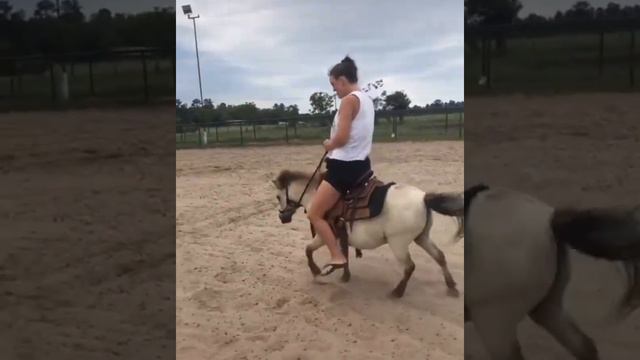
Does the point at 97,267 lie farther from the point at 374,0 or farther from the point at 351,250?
the point at 374,0

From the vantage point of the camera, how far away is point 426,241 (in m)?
2.55

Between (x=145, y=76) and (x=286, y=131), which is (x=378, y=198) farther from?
(x=145, y=76)

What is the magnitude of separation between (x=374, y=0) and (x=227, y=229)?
1.18 meters

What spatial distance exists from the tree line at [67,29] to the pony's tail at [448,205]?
1497mm

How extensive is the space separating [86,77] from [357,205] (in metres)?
1.64

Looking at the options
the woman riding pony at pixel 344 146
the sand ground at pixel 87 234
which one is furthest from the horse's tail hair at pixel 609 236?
the sand ground at pixel 87 234

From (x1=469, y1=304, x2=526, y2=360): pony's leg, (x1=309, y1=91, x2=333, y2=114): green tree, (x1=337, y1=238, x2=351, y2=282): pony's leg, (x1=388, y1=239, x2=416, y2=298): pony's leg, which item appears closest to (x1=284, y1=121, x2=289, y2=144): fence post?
(x1=309, y1=91, x2=333, y2=114): green tree

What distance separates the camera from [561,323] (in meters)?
2.41

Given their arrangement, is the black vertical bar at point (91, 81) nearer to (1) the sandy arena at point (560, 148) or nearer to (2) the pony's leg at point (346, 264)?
(2) the pony's leg at point (346, 264)

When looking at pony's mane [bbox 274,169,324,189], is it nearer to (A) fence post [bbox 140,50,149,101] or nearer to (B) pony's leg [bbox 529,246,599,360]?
(A) fence post [bbox 140,50,149,101]

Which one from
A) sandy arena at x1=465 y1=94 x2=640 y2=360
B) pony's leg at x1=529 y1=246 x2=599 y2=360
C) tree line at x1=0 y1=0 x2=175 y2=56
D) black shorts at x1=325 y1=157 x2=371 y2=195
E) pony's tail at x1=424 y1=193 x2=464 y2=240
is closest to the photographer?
pony's leg at x1=529 y1=246 x2=599 y2=360

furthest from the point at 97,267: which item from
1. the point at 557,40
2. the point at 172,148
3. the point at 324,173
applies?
the point at 557,40

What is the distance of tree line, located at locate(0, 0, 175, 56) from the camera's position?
121 inches

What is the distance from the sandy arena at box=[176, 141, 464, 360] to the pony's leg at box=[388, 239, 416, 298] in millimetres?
30
